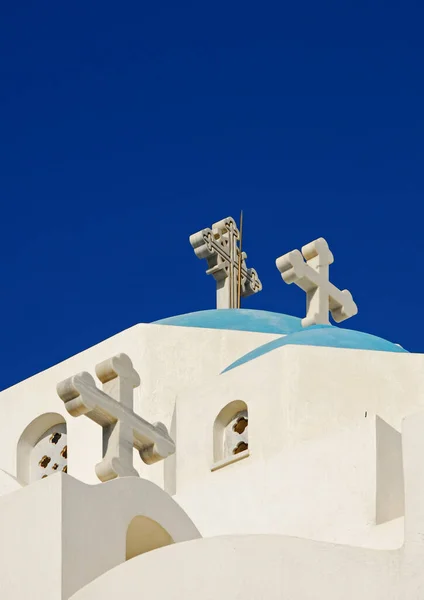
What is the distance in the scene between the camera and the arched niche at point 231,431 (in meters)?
15.9

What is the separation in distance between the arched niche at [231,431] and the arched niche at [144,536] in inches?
148

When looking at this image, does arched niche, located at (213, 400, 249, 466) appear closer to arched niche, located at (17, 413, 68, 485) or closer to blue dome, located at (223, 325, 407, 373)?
blue dome, located at (223, 325, 407, 373)

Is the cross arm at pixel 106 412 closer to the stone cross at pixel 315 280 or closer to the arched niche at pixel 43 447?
the stone cross at pixel 315 280

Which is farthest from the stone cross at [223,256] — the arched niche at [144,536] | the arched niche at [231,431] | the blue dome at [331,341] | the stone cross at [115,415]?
the arched niche at [144,536]


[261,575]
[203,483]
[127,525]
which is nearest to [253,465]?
[203,483]

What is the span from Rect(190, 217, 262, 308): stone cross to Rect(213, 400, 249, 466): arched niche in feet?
12.7

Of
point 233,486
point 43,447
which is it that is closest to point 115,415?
point 233,486

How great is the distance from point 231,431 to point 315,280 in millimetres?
1971

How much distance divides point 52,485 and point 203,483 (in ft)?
15.3

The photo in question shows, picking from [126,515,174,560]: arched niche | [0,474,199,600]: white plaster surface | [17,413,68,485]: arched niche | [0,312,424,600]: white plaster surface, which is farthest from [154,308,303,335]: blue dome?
[0,474,199,600]: white plaster surface

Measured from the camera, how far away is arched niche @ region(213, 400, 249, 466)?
1588 cm

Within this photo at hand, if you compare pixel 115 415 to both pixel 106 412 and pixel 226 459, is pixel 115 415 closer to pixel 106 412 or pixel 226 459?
pixel 106 412

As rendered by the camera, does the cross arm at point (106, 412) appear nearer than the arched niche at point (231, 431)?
Yes

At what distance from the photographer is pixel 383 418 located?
15.3 meters
